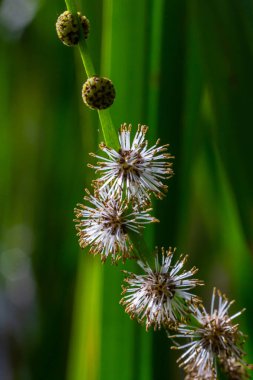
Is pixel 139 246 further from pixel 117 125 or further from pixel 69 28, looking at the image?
pixel 117 125

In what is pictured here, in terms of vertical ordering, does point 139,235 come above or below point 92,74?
below

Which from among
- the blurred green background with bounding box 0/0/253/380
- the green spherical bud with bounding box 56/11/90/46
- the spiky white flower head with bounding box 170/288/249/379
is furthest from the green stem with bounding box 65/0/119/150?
the blurred green background with bounding box 0/0/253/380

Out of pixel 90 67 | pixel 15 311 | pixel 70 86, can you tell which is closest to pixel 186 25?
pixel 90 67

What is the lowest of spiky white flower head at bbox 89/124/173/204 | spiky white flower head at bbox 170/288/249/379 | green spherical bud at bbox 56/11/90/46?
spiky white flower head at bbox 170/288/249/379

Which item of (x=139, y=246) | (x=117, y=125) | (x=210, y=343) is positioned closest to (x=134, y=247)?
(x=139, y=246)

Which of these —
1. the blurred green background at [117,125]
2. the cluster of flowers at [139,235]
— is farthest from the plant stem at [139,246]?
the blurred green background at [117,125]

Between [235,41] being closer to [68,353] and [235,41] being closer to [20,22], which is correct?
[68,353]

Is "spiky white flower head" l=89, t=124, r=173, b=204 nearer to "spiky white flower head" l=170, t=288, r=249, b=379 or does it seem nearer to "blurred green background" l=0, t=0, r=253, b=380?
"spiky white flower head" l=170, t=288, r=249, b=379
